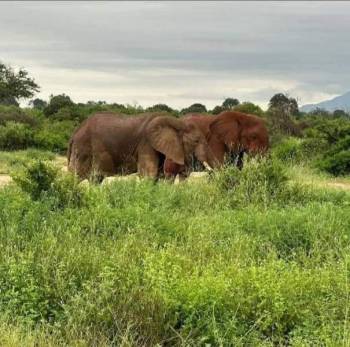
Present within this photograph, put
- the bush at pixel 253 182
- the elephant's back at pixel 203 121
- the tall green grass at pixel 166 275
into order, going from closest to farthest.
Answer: the tall green grass at pixel 166 275, the bush at pixel 253 182, the elephant's back at pixel 203 121

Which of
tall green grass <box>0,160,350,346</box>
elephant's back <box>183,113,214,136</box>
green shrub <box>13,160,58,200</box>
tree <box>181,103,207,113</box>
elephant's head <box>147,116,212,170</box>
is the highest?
tree <box>181,103,207,113</box>

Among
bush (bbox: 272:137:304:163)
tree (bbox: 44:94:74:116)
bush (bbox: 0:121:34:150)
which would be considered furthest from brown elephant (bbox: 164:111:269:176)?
tree (bbox: 44:94:74:116)

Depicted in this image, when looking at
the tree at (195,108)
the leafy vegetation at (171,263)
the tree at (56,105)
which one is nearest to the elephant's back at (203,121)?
the leafy vegetation at (171,263)

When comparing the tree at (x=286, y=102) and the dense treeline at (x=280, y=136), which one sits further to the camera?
the tree at (x=286, y=102)

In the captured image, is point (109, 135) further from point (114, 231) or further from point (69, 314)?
point (69, 314)

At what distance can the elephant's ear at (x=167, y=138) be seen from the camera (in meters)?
12.6

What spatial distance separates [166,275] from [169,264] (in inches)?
3.8

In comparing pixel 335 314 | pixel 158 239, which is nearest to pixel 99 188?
pixel 158 239

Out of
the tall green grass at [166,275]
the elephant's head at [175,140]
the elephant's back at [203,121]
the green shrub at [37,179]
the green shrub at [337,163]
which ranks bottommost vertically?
the tall green grass at [166,275]

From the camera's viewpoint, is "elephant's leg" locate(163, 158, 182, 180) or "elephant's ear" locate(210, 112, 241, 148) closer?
"elephant's leg" locate(163, 158, 182, 180)

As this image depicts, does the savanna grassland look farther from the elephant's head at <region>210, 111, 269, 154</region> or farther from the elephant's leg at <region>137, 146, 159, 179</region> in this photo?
the elephant's head at <region>210, 111, 269, 154</region>

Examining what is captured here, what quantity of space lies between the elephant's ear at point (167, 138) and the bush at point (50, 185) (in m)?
3.66

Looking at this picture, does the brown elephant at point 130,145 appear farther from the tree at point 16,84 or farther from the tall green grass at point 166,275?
the tree at point 16,84

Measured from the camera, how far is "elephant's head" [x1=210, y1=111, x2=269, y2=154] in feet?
53.6
